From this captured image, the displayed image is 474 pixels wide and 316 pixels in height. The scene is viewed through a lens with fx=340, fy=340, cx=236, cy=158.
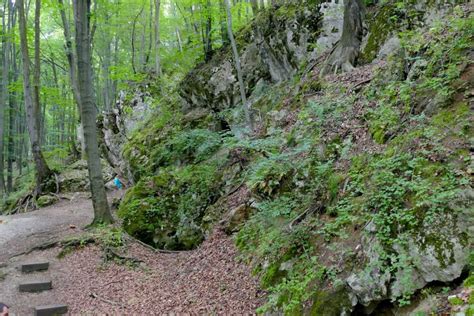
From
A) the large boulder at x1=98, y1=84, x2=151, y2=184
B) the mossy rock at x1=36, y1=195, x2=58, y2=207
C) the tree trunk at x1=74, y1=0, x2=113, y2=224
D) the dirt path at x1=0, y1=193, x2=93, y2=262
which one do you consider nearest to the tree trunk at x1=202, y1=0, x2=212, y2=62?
the large boulder at x1=98, y1=84, x2=151, y2=184

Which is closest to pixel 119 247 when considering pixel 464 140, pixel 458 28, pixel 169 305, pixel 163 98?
pixel 169 305

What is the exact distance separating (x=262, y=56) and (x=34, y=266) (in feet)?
27.5

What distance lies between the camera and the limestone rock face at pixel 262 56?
393 inches

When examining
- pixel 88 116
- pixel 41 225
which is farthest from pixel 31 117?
pixel 88 116

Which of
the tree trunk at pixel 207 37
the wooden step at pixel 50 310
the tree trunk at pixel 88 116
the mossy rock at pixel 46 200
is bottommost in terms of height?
the wooden step at pixel 50 310

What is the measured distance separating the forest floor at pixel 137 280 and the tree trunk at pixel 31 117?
19.0 ft

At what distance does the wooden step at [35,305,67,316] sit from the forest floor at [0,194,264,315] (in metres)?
0.15

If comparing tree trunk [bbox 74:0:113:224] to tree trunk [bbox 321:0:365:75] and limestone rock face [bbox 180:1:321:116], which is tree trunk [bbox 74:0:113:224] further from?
tree trunk [bbox 321:0:365:75]

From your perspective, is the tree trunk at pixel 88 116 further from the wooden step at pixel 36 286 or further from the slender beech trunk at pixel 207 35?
the slender beech trunk at pixel 207 35

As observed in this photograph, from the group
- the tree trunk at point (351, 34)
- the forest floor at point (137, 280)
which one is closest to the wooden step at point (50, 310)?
the forest floor at point (137, 280)

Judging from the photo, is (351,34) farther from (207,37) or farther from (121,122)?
(121,122)

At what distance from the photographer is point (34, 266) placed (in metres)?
7.03

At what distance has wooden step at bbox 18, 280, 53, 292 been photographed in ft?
Answer: 20.6

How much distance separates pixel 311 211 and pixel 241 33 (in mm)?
8937
